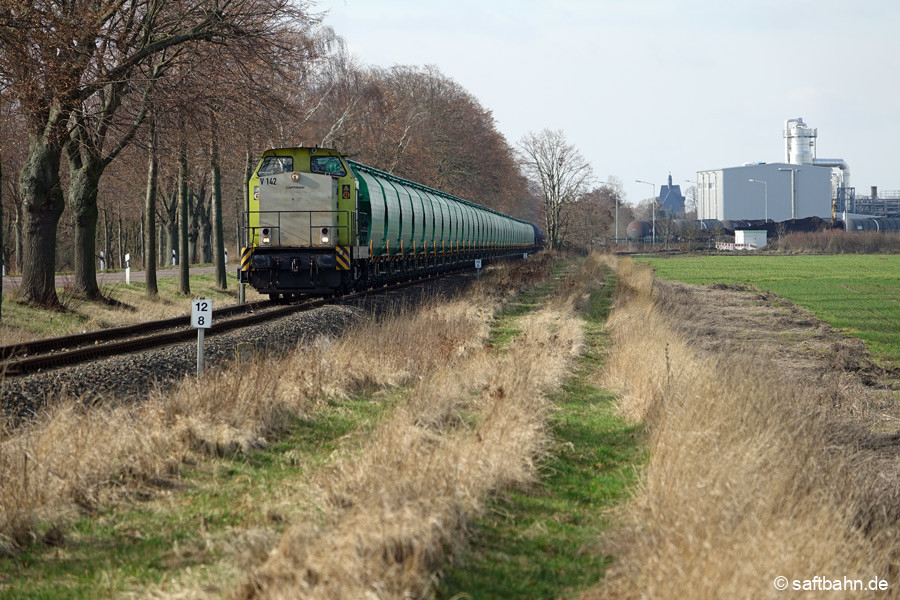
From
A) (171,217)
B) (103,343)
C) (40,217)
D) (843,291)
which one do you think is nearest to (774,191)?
(843,291)

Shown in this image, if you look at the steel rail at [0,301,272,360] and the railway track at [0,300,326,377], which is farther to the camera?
the steel rail at [0,301,272,360]

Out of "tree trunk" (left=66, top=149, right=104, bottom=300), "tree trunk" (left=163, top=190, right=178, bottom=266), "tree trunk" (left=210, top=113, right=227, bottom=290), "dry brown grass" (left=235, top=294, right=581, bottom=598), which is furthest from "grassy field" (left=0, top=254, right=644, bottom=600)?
"tree trunk" (left=163, top=190, right=178, bottom=266)

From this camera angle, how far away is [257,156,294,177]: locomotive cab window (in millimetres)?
23381

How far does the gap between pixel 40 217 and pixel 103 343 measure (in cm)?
728

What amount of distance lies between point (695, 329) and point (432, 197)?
1781 cm

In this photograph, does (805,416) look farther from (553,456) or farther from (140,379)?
(140,379)

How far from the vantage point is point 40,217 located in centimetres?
2088

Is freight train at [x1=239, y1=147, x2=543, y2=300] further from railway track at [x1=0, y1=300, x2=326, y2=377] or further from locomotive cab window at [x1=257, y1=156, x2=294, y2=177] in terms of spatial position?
railway track at [x1=0, y1=300, x2=326, y2=377]

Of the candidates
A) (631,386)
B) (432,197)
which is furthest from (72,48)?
(432,197)

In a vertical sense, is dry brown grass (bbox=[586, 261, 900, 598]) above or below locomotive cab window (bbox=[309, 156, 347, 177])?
below

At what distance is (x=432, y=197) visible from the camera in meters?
37.8

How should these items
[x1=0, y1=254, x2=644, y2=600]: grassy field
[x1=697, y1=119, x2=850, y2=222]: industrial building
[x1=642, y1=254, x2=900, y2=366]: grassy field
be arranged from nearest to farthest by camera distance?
[x1=0, y1=254, x2=644, y2=600]: grassy field, [x1=642, y1=254, x2=900, y2=366]: grassy field, [x1=697, y1=119, x2=850, y2=222]: industrial building

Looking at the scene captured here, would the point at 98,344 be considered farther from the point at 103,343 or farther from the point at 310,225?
the point at 310,225

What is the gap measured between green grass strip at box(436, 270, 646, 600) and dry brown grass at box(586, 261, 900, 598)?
0.28 meters
